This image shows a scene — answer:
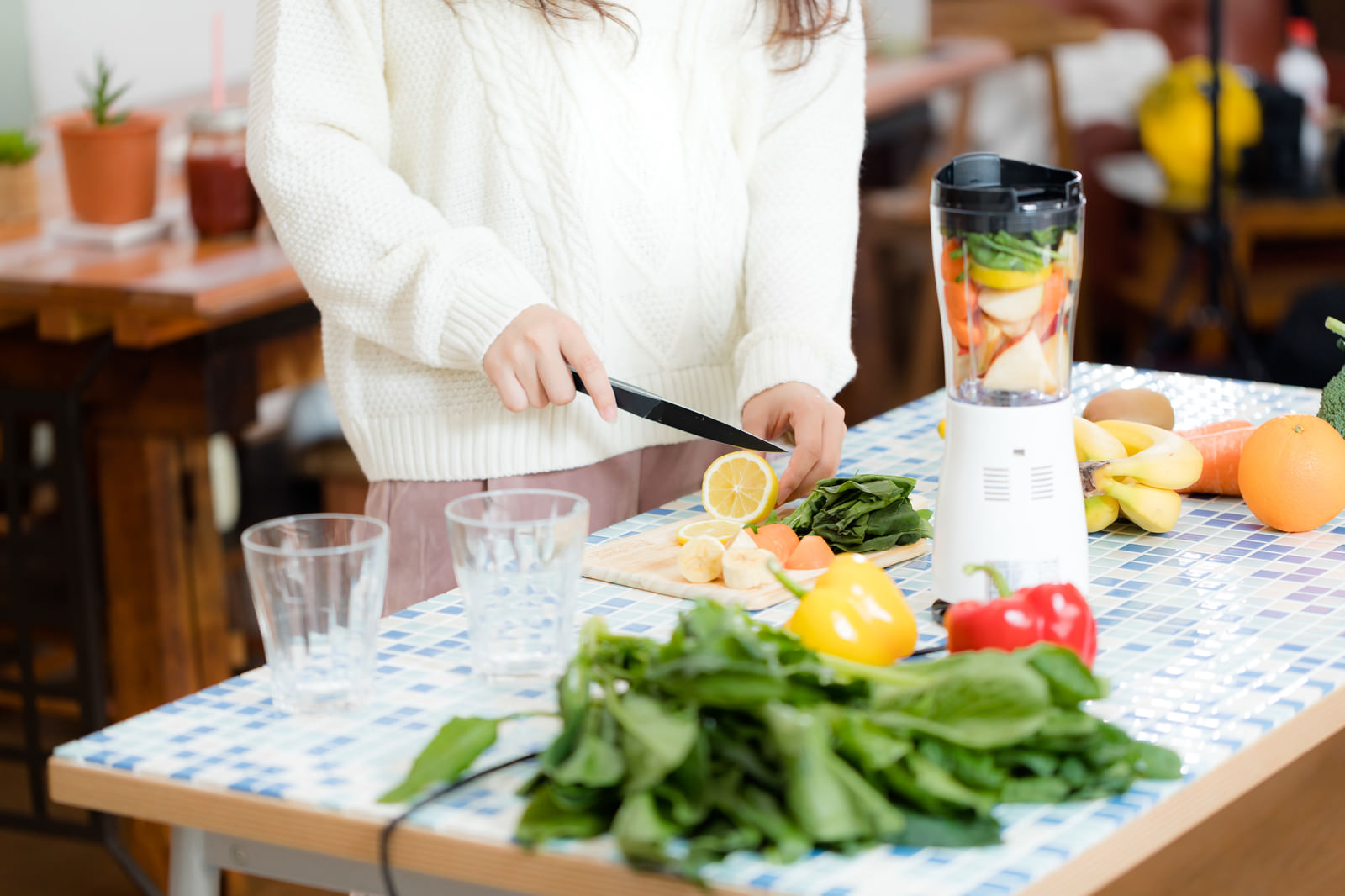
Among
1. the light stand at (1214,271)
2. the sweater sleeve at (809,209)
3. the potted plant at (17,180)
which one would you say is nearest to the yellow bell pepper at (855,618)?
the sweater sleeve at (809,209)

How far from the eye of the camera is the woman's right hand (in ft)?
4.18

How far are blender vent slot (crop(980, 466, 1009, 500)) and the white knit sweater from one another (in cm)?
38

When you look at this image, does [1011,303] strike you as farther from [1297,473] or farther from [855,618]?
[1297,473]

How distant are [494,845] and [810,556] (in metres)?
0.43

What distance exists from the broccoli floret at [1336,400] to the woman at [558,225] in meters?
0.42

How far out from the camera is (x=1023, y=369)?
1.07 metres

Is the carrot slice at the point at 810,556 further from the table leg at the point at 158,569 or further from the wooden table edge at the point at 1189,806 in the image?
the table leg at the point at 158,569

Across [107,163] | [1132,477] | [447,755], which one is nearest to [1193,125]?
[107,163]

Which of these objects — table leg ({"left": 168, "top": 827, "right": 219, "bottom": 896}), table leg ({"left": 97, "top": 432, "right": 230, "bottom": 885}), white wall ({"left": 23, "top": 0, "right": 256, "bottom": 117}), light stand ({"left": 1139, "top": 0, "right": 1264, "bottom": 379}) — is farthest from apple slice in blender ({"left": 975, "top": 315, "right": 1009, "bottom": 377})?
light stand ({"left": 1139, "top": 0, "right": 1264, "bottom": 379})

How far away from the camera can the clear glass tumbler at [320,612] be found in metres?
0.96

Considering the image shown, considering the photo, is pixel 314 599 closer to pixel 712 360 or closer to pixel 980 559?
pixel 980 559

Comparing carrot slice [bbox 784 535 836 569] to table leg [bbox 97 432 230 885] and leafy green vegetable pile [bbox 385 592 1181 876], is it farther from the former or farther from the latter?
table leg [bbox 97 432 230 885]

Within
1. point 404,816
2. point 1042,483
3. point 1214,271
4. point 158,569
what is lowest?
point 158,569

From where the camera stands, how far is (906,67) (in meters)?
3.77
